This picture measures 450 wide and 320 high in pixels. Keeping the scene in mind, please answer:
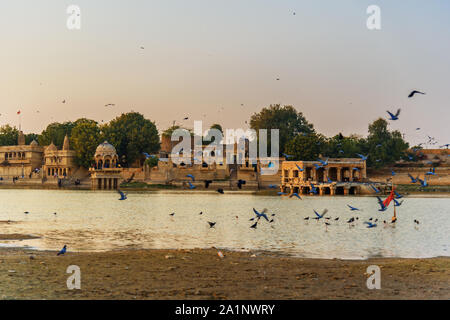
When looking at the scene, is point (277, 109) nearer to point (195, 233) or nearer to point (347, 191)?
point (347, 191)

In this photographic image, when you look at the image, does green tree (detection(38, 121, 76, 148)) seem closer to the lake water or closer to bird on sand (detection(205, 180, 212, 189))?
bird on sand (detection(205, 180, 212, 189))

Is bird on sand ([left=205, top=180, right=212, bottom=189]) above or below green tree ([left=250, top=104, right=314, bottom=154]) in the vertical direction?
below

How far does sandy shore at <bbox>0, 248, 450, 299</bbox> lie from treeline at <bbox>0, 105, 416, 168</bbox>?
76617mm

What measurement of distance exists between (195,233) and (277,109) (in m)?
91.1

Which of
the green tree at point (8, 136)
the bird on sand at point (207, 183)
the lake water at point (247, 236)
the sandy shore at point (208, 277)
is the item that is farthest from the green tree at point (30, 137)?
the sandy shore at point (208, 277)

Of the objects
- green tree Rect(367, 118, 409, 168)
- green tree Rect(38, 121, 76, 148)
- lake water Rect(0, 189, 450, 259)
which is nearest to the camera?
lake water Rect(0, 189, 450, 259)

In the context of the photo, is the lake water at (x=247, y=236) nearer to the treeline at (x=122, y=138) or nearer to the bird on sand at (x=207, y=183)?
the bird on sand at (x=207, y=183)

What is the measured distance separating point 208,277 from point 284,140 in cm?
9454

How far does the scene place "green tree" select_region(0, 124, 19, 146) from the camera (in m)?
128

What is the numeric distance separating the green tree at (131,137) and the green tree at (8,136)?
31920 mm

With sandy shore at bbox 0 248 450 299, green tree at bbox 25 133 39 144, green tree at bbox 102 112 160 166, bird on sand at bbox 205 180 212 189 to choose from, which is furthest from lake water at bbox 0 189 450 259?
green tree at bbox 25 133 39 144
